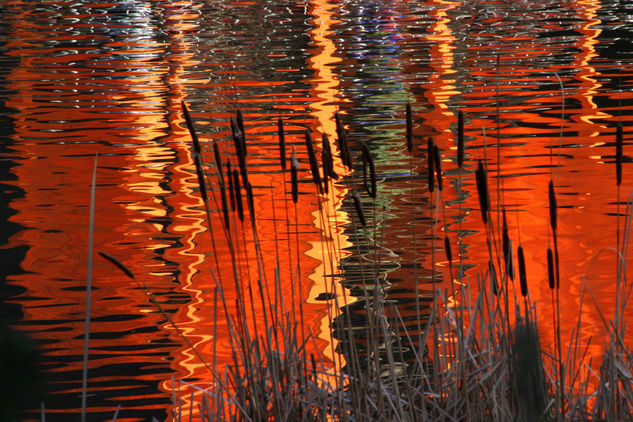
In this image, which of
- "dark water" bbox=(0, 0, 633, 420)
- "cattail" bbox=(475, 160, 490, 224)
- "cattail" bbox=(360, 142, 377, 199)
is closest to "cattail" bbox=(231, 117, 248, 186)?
"dark water" bbox=(0, 0, 633, 420)

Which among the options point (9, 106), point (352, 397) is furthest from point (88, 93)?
point (352, 397)

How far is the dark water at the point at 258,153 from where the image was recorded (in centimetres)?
361

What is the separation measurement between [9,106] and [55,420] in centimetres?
651

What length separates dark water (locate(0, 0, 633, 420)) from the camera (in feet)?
11.8

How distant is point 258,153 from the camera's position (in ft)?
21.5

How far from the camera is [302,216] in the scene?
203 inches

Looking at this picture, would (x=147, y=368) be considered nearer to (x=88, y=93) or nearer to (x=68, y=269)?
(x=68, y=269)

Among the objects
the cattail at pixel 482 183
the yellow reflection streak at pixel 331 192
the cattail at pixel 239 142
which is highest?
the cattail at pixel 239 142

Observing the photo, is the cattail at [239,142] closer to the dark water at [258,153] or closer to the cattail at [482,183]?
the dark water at [258,153]

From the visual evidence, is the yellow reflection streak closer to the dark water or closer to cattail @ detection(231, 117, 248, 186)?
the dark water

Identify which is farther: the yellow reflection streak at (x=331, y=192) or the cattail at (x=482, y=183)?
the yellow reflection streak at (x=331, y=192)

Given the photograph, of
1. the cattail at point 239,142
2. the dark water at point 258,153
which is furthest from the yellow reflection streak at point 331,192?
the cattail at point 239,142

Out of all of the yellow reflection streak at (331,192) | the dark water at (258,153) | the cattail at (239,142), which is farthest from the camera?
the dark water at (258,153)

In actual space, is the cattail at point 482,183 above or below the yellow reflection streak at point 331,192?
above
